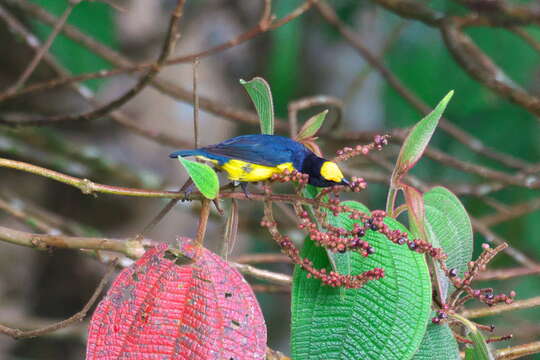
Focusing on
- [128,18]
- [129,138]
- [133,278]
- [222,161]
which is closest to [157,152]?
[129,138]

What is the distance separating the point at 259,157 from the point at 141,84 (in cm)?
31

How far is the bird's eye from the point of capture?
609 millimetres

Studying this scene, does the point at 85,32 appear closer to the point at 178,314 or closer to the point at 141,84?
the point at 141,84

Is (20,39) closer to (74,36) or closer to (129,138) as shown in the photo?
(74,36)

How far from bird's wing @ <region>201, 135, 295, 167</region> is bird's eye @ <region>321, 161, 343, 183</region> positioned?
0.06 meters

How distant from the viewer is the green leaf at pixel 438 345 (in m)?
0.59

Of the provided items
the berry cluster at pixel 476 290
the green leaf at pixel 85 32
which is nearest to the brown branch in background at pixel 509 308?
the berry cluster at pixel 476 290

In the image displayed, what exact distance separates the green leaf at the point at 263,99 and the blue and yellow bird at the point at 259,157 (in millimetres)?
18

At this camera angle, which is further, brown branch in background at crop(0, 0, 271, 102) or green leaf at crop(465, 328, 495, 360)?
brown branch in background at crop(0, 0, 271, 102)

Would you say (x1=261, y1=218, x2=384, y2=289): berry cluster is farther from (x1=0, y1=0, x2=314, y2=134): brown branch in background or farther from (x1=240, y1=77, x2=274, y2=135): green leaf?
(x1=0, y1=0, x2=314, y2=134): brown branch in background

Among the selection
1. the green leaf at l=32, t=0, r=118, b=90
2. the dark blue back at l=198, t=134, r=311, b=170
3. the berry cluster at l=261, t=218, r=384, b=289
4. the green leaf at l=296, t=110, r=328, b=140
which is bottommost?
the berry cluster at l=261, t=218, r=384, b=289

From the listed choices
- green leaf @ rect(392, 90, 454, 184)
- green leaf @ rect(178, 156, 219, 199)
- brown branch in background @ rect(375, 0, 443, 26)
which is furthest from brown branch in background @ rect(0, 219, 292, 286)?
brown branch in background @ rect(375, 0, 443, 26)

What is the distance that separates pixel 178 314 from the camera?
534mm

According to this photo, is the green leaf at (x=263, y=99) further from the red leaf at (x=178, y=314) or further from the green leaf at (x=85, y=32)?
the green leaf at (x=85, y=32)
